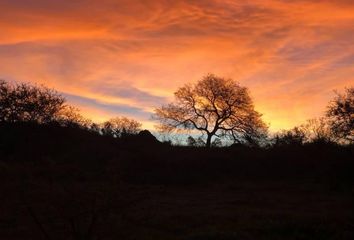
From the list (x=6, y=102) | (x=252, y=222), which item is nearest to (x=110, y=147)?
(x=6, y=102)

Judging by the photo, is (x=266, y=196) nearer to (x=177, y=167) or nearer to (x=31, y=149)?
(x=177, y=167)

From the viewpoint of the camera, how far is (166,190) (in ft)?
92.5

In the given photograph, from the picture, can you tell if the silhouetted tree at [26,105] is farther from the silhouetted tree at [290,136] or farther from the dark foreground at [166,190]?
→ the silhouetted tree at [290,136]

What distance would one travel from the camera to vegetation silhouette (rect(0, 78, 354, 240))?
10.7 metres

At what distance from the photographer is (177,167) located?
115 ft

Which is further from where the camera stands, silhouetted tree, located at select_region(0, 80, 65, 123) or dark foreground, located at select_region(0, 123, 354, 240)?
silhouetted tree, located at select_region(0, 80, 65, 123)

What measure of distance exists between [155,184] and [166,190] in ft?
10.3

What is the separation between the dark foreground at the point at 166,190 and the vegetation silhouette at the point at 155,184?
0.03 meters

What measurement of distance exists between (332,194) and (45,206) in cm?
1941

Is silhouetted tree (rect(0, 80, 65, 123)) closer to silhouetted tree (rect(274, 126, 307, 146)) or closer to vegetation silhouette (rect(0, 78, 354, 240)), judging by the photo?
vegetation silhouette (rect(0, 78, 354, 240))

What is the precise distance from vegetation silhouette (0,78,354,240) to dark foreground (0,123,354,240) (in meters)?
0.03

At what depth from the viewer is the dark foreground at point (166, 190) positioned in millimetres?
10547

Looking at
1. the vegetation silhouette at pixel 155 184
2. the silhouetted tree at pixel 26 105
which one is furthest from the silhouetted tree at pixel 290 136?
the silhouetted tree at pixel 26 105

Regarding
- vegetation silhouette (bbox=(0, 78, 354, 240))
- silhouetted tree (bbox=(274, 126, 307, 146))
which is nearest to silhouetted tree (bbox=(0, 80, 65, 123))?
vegetation silhouette (bbox=(0, 78, 354, 240))
